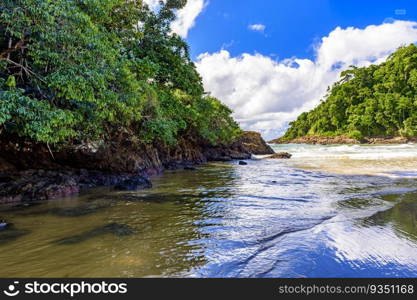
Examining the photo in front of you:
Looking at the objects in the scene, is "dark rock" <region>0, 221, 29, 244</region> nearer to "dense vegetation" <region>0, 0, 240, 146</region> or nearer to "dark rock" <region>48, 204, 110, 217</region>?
"dark rock" <region>48, 204, 110, 217</region>

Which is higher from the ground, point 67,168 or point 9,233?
point 67,168

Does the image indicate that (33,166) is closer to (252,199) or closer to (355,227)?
(252,199)

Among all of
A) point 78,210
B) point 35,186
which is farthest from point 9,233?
point 35,186

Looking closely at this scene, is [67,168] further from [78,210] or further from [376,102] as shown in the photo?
[376,102]

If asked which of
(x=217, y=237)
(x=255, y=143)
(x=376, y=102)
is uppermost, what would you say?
(x=376, y=102)

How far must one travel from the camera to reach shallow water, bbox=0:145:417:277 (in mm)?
3492

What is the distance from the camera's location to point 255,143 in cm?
4509

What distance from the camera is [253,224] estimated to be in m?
5.53

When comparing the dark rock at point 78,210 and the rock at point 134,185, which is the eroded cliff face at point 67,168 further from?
the dark rock at point 78,210

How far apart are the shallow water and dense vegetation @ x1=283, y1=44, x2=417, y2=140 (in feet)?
242

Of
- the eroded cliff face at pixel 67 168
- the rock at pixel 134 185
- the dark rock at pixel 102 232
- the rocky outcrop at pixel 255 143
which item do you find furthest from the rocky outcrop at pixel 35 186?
the rocky outcrop at pixel 255 143

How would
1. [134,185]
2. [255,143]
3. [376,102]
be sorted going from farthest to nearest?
1. [376,102]
2. [255,143]
3. [134,185]

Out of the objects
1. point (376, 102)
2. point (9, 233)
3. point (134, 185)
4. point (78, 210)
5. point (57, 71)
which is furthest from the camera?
point (376, 102)

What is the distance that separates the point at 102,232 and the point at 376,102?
87077 mm
